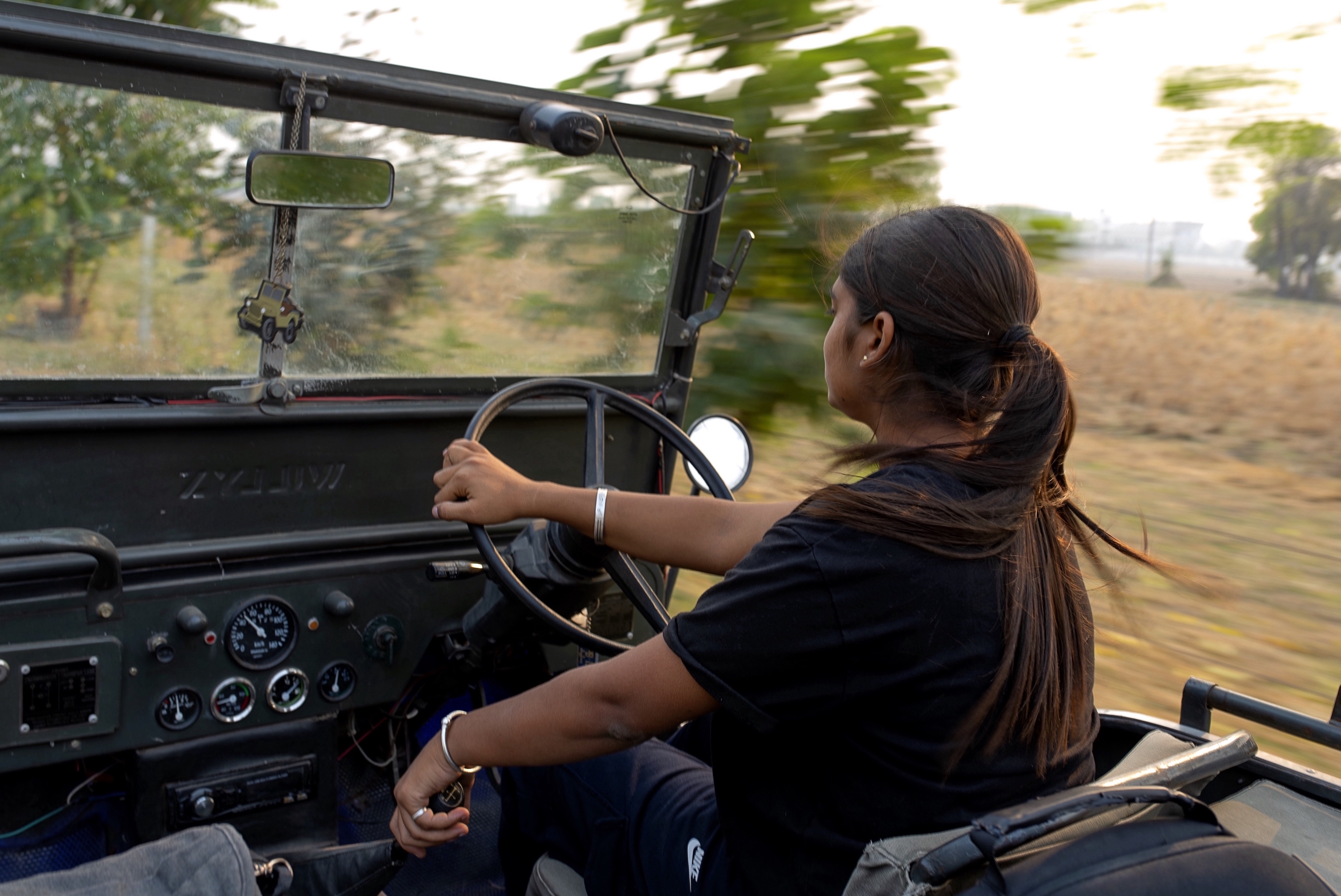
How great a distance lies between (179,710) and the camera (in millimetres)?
2189

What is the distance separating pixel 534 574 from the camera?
Result: 2166 millimetres

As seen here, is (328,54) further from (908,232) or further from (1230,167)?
(1230,167)

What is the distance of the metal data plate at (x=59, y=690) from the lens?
1979 mm

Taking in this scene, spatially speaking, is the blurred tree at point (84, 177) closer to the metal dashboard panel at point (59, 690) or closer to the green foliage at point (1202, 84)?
the metal dashboard panel at point (59, 690)

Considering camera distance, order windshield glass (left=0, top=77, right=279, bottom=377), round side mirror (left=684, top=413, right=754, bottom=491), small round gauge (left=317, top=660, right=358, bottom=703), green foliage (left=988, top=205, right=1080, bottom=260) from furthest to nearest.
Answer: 1. green foliage (left=988, top=205, right=1080, bottom=260)
2. round side mirror (left=684, top=413, right=754, bottom=491)
3. small round gauge (left=317, top=660, right=358, bottom=703)
4. windshield glass (left=0, top=77, right=279, bottom=377)

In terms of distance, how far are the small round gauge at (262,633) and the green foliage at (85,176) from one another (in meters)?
0.65

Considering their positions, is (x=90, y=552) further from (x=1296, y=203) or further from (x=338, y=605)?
(x=1296, y=203)

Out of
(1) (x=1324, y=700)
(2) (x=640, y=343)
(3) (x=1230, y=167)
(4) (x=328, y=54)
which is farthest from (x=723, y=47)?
(1) (x=1324, y=700)

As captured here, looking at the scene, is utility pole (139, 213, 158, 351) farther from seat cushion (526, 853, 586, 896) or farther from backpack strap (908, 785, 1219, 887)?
backpack strap (908, 785, 1219, 887)

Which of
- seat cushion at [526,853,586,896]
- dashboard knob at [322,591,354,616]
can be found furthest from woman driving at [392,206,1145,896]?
dashboard knob at [322,591,354,616]

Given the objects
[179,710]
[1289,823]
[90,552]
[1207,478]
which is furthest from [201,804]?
[1207,478]

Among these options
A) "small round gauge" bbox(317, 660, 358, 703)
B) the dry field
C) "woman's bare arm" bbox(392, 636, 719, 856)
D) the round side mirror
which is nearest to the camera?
"woman's bare arm" bbox(392, 636, 719, 856)

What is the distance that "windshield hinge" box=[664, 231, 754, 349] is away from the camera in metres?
2.71

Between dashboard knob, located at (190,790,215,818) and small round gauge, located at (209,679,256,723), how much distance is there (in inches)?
6.0
